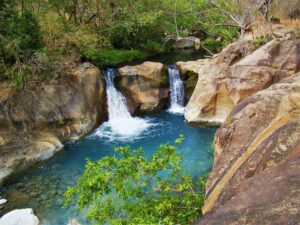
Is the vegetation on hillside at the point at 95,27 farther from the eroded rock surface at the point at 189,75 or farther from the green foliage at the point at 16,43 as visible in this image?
the eroded rock surface at the point at 189,75

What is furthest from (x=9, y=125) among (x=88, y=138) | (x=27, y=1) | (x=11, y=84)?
(x=27, y=1)

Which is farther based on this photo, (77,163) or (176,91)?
(176,91)

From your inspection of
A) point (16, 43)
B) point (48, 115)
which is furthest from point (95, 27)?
point (16, 43)

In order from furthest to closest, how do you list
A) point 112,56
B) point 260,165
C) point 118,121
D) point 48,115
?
point 112,56
point 118,121
point 48,115
point 260,165

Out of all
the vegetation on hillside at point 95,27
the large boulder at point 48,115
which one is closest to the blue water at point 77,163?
the large boulder at point 48,115

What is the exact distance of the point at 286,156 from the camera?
17.6 ft

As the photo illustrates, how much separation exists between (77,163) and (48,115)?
9.31 ft

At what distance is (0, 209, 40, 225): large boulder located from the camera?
388 inches

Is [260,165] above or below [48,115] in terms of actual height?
above

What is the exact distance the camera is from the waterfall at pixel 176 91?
2069 cm

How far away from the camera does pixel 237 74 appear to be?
15984 mm

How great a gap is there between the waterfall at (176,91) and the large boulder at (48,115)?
13.7 feet

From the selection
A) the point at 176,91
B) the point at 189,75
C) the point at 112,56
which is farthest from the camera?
the point at 112,56

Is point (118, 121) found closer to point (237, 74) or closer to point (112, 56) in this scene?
point (112, 56)
